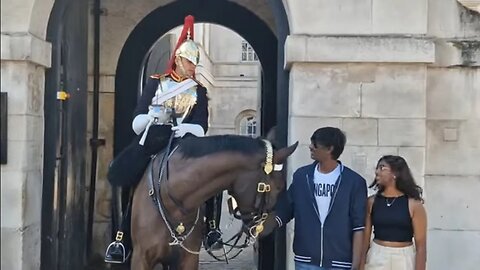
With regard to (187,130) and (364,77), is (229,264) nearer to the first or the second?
(364,77)

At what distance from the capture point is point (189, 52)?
561 centimetres

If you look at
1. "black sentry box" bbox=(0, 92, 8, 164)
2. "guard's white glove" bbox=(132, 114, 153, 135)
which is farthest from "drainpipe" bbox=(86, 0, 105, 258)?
"guard's white glove" bbox=(132, 114, 153, 135)

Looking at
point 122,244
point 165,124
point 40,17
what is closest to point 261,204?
point 165,124

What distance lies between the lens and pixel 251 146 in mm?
4680

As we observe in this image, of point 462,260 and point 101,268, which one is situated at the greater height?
point 462,260

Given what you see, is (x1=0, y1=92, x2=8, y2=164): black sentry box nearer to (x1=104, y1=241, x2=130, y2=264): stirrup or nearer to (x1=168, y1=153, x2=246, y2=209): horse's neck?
(x1=104, y1=241, x2=130, y2=264): stirrup

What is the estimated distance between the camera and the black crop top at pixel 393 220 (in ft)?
14.9

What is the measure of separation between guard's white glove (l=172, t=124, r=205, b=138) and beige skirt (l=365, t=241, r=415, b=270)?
5.03 feet

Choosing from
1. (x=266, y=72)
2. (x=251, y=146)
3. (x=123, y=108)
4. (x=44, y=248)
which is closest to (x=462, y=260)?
(x=251, y=146)

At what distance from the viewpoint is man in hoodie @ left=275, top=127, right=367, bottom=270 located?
455cm

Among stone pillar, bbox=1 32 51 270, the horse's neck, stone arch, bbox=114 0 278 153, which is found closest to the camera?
the horse's neck

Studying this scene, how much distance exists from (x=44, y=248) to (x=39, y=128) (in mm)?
1007

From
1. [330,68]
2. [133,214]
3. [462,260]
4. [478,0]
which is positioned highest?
[478,0]

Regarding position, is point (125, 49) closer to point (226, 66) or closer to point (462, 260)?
point (462, 260)
